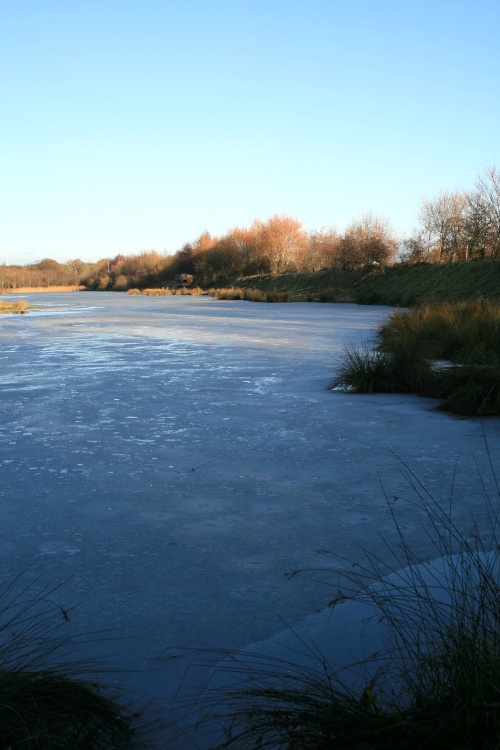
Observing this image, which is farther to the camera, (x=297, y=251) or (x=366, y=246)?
(x=297, y=251)

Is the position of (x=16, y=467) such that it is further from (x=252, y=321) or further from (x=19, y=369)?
(x=252, y=321)

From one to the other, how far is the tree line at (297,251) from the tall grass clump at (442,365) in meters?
23.3

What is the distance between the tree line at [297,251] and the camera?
3219 centimetres

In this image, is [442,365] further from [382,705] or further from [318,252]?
[318,252]

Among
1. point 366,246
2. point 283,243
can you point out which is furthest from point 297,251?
point 366,246

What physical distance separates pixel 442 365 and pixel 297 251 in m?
47.5

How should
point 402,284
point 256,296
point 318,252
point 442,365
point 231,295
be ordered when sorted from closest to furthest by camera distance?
point 442,365 → point 402,284 → point 256,296 → point 231,295 → point 318,252

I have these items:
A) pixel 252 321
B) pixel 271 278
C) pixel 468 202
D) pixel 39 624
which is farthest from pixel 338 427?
pixel 271 278

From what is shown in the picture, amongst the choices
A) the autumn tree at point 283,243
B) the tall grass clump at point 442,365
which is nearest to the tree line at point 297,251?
the autumn tree at point 283,243

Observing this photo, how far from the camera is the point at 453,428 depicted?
16.2 feet

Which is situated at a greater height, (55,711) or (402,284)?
(402,284)

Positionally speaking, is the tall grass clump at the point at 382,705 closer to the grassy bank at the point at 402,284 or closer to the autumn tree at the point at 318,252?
the grassy bank at the point at 402,284

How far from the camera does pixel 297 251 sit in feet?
176

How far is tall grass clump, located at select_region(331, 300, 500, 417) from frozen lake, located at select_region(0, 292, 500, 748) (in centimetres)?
26
